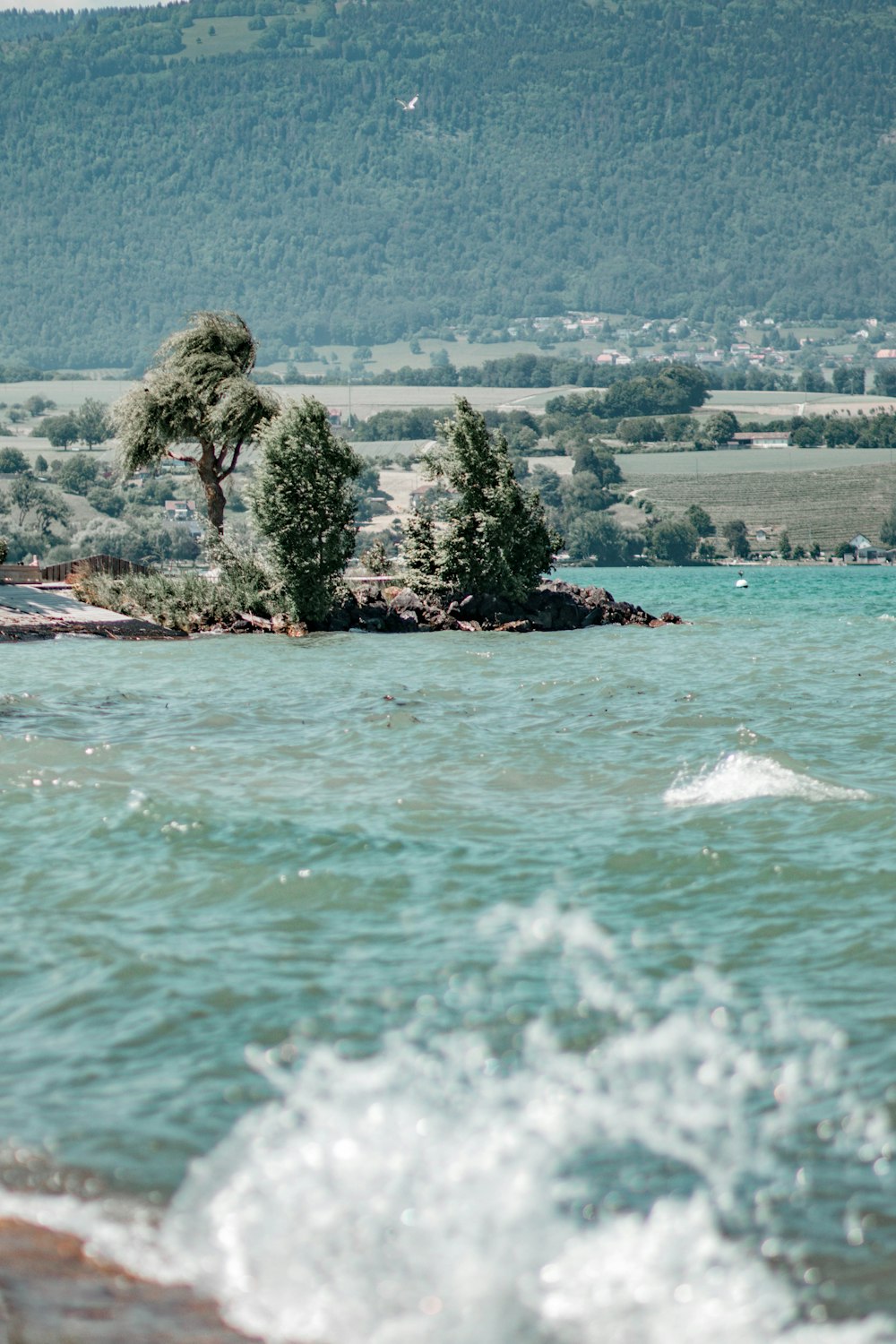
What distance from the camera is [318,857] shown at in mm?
11844

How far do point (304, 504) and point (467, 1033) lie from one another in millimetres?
37795

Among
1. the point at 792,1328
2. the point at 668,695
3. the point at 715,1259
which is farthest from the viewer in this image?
the point at 668,695

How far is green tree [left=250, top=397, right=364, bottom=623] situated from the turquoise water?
90.7 ft

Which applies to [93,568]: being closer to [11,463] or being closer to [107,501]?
[107,501]

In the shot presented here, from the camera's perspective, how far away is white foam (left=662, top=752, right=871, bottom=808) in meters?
13.9

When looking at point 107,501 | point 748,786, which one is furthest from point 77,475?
point 748,786

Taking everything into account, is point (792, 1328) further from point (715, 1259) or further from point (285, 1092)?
point (285, 1092)

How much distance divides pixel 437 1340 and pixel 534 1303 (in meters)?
0.43

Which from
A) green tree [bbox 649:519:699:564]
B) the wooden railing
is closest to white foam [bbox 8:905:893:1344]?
the wooden railing

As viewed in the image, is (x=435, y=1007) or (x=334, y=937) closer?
(x=435, y=1007)

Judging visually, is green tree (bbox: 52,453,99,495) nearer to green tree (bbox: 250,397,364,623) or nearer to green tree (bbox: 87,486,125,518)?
green tree (bbox: 87,486,125,518)

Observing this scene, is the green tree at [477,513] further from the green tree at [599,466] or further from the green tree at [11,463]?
the green tree at [11,463]

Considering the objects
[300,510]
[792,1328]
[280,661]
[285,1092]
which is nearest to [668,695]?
[280,661]

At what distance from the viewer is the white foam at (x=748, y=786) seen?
45.7ft
